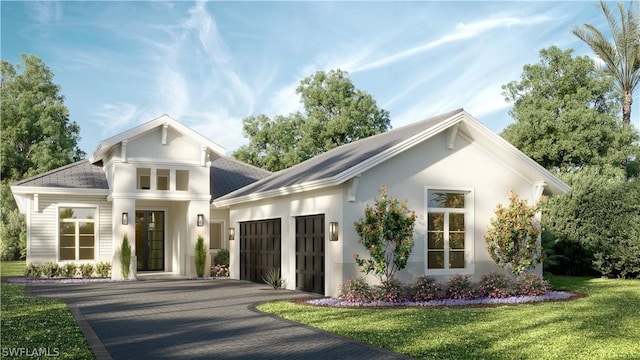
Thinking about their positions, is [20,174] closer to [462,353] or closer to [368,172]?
[368,172]

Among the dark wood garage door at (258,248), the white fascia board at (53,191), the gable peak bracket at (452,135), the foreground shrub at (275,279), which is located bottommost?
the foreground shrub at (275,279)

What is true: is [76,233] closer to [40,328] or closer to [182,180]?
[182,180]

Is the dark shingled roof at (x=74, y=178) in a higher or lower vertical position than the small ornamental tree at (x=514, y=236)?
higher

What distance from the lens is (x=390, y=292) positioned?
13789 millimetres

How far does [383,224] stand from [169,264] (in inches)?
514

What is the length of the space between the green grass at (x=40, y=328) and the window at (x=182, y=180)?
29.2 ft

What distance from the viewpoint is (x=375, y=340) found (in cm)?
902

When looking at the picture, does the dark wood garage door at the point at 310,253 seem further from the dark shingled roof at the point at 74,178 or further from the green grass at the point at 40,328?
the dark shingled roof at the point at 74,178

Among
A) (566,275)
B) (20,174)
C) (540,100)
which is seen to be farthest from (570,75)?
(20,174)

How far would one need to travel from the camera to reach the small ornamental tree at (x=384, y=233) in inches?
546

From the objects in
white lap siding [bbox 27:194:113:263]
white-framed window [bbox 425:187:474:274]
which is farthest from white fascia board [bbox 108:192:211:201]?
white-framed window [bbox 425:187:474:274]

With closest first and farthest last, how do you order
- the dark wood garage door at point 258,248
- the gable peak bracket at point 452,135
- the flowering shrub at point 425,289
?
the flowering shrub at point 425,289
the gable peak bracket at point 452,135
the dark wood garage door at point 258,248

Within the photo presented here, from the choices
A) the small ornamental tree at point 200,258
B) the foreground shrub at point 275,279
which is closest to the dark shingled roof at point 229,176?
the small ornamental tree at point 200,258

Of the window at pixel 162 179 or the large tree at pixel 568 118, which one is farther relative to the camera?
the large tree at pixel 568 118
